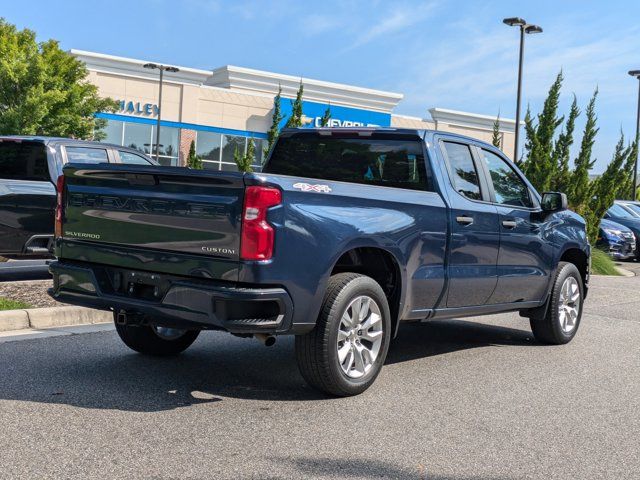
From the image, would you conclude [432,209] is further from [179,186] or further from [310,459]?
[310,459]

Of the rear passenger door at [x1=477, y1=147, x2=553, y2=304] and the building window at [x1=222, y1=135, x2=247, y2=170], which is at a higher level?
the building window at [x1=222, y1=135, x2=247, y2=170]

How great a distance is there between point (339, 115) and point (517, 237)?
49.8m

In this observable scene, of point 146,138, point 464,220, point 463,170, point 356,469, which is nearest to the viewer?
point 356,469

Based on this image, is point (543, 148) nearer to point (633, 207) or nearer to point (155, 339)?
point (633, 207)

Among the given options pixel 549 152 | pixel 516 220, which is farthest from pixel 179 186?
pixel 549 152

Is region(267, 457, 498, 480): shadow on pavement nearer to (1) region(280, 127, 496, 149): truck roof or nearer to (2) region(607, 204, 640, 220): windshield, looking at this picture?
(1) region(280, 127, 496, 149): truck roof

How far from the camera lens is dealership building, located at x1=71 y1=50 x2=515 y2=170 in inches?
1929

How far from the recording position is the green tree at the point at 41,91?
29.5m

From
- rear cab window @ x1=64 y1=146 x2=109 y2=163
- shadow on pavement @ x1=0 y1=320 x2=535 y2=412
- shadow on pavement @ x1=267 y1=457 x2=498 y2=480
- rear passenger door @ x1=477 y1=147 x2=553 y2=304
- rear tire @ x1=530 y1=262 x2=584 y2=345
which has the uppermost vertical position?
rear cab window @ x1=64 y1=146 x2=109 y2=163

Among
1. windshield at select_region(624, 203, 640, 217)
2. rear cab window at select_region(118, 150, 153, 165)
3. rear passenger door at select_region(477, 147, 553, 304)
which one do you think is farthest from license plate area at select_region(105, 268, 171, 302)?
windshield at select_region(624, 203, 640, 217)

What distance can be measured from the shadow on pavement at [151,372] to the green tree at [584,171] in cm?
1411

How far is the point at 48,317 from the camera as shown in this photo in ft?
24.3

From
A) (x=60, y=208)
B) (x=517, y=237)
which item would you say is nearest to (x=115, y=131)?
(x=517, y=237)

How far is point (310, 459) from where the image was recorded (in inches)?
163
